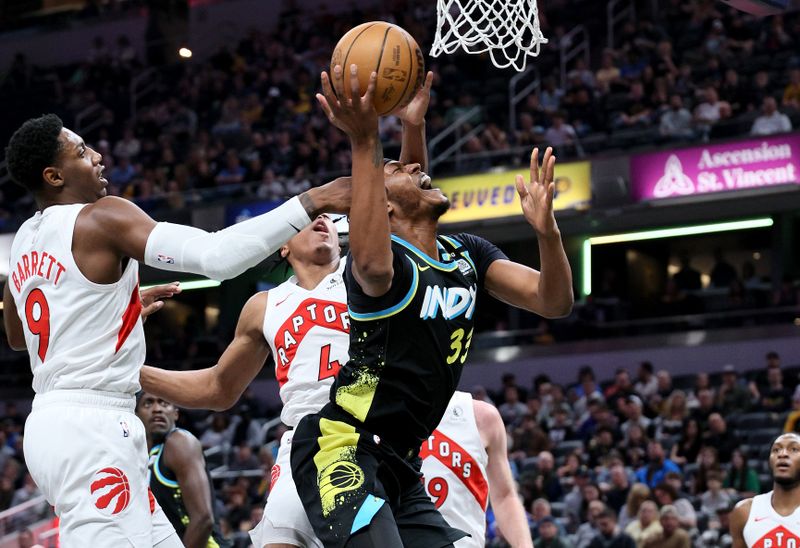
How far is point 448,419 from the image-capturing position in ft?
21.9

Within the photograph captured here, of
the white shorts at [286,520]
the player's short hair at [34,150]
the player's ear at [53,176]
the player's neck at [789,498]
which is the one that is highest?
the player's short hair at [34,150]

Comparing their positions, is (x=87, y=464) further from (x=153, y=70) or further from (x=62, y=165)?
(x=153, y=70)

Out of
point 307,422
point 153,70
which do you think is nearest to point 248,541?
point 307,422

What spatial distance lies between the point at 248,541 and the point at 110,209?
421 inches

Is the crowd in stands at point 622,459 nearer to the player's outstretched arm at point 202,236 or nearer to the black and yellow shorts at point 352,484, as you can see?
the black and yellow shorts at point 352,484

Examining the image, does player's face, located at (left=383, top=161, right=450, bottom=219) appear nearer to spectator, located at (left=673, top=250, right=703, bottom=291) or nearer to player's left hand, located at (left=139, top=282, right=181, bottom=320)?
player's left hand, located at (left=139, top=282, right=181, bottom=320)

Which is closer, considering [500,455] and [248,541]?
[500,455]

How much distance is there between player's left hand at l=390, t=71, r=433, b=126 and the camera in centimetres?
536

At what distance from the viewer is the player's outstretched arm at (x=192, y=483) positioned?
23.3ft

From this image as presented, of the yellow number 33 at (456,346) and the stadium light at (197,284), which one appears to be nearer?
the yellow number 33 at (456,346)

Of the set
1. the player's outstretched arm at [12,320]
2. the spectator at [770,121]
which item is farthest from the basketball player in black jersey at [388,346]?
the spectator at [770,121]

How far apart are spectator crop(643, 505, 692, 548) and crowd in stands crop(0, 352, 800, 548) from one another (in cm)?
1

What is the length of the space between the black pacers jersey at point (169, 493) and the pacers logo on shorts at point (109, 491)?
2849 mm

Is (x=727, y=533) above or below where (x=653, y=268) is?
below
